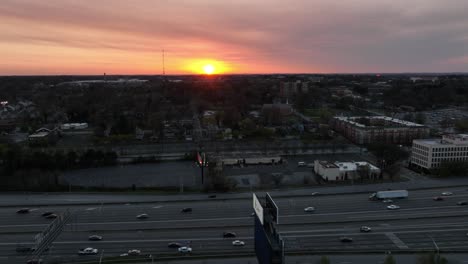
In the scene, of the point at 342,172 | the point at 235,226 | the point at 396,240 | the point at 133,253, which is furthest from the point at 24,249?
the point at 342,172

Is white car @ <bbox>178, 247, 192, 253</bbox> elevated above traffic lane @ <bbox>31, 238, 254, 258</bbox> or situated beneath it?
elevated above

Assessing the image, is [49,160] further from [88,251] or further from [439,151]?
[439,151]

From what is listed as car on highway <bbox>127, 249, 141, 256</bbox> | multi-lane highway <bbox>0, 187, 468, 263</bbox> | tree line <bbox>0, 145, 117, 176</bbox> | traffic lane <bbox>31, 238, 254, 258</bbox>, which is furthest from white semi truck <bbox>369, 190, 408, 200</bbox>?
tree line <bbox>0, 145, 117, 176</bbox>

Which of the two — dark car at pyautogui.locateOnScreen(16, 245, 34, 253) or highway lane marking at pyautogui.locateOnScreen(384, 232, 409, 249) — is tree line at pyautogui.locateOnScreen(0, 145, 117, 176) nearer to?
dark car at pyautogui.locateOnScreen(16, 245, 34, 253)

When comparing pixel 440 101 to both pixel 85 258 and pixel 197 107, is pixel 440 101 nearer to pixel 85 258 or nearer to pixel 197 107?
pixel 197 107

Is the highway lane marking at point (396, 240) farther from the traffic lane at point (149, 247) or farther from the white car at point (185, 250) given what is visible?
the white car at point (185, 250)

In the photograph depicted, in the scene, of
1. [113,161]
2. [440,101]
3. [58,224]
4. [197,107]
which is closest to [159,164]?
[113,161]
